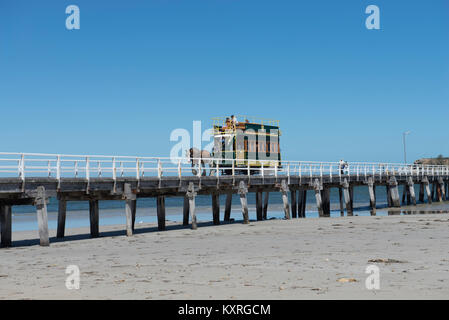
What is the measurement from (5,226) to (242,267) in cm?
1235

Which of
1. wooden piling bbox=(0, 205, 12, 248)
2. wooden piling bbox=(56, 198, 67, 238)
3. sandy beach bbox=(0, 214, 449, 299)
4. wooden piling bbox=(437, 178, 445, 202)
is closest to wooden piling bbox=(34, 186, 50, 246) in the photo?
sandy beach bbox=(0, 214, 449, 299)

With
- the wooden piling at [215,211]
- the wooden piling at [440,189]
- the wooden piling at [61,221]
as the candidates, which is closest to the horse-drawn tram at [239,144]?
the wooden piling at [215,211]

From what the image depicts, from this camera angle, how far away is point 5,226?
2120 centimetres

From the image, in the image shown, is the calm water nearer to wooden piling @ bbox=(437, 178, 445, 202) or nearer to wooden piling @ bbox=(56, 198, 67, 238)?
wooden piling @ bbox=(437, 178, 445, 202)

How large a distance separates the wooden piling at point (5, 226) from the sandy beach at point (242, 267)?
1.87 metres

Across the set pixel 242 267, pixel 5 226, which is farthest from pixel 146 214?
pixel 242 267

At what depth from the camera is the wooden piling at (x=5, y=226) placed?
20953mm

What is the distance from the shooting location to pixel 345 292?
9.15 metres

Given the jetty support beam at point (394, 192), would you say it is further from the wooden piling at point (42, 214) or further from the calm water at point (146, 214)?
the wooden piling at point (42, 214)

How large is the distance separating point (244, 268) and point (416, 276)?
12.1ft

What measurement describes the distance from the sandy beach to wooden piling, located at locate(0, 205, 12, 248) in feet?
6.13

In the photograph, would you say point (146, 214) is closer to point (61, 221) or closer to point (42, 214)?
point (61, 221)
